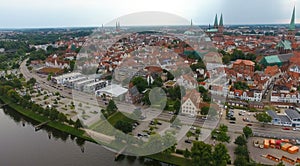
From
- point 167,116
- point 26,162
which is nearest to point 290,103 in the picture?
point 167,116

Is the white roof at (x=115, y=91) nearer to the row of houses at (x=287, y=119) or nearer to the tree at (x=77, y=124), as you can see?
the tree at (x=77, y=124)

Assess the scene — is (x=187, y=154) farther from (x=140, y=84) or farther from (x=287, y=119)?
(x=140, y=84)

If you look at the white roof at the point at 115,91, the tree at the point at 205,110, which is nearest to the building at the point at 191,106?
the tree at the point at 205,110

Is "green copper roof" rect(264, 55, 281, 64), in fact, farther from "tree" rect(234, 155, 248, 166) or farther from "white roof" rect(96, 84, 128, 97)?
"tree" rect(234, 155, 248, 166)

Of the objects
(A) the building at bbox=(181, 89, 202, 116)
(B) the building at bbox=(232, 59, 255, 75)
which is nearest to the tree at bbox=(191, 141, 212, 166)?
(A) the building at bbox=(181, 89, 202, 116)

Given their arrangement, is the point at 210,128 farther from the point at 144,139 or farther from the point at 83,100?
the point at 83,100
